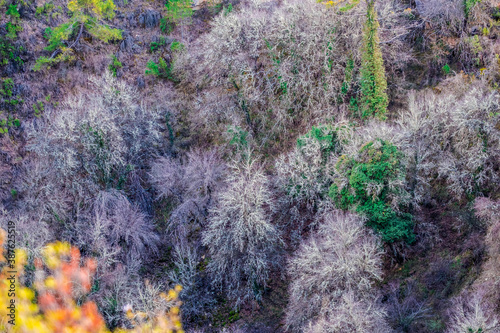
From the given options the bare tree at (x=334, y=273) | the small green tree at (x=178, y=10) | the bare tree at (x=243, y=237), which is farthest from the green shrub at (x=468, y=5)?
the small green tree at (x=178, y=10)

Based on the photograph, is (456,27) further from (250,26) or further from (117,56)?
(117,56)

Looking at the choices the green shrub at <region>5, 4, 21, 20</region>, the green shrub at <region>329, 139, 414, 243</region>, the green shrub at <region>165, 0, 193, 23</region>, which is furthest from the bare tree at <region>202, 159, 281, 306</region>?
the green shrub at <region>5, 4, 21, 20</region>

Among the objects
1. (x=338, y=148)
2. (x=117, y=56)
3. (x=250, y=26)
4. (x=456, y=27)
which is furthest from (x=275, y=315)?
(x=117, y=56)

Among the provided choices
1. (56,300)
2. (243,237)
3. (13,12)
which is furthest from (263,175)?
(13,12)

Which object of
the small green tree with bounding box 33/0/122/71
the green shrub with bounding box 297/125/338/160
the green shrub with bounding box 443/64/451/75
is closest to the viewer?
the green shrub with bounding box 297/125/338/160

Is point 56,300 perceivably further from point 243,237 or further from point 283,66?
point 283,66

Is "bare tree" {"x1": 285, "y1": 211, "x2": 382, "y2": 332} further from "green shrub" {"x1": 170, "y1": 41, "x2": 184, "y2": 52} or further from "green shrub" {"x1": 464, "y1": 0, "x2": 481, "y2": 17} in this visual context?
"green shrub" {"x1": 170, "y1": 41, "x2": 184, "y2": 52}
